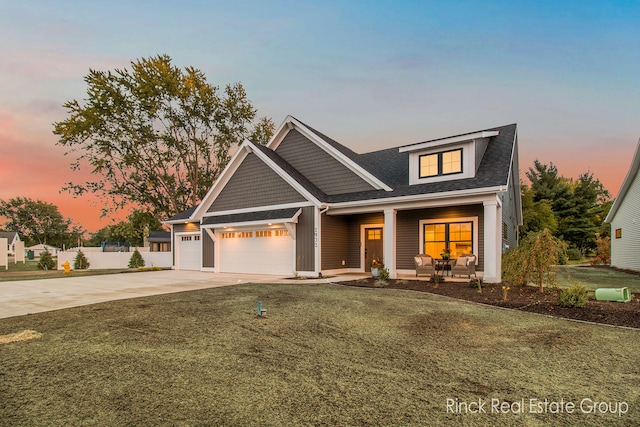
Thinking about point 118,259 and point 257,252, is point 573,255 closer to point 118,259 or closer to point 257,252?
point 257,252

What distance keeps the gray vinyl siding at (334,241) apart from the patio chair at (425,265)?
12.4 ft

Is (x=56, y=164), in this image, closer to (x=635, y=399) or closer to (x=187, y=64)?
(x=187, y=64)

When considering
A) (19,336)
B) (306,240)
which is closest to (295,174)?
(306,240)

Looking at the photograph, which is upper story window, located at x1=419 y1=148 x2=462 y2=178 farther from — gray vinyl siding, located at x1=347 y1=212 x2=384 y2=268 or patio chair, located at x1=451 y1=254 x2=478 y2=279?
patio chair, located at x1=451 y1=254 x2=478 y2=279

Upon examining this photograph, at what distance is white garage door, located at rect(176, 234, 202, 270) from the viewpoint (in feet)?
63.1

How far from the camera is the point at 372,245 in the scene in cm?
1485

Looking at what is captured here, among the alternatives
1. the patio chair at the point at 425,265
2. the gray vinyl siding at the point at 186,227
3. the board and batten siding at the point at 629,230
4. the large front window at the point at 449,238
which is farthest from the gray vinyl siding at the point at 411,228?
the gray vinyl siding at the point at 186,227

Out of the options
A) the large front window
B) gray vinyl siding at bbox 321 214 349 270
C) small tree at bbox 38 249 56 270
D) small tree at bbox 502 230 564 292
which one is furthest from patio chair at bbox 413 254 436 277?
small tree at bbox 38 249 56 270

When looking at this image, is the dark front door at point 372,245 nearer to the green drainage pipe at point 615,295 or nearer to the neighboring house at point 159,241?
the green drainage pipe at point 615,295

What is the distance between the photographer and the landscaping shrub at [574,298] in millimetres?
6750

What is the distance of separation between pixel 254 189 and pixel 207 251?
466 centimetres

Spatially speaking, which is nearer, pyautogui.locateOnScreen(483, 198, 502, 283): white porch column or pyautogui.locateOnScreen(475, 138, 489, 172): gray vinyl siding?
pyautogui.locateOnScreen(483, 198, 502, 283): white porch column

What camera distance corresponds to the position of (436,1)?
13617 millimetres

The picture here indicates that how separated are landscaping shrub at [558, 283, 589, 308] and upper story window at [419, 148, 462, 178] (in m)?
6.54
